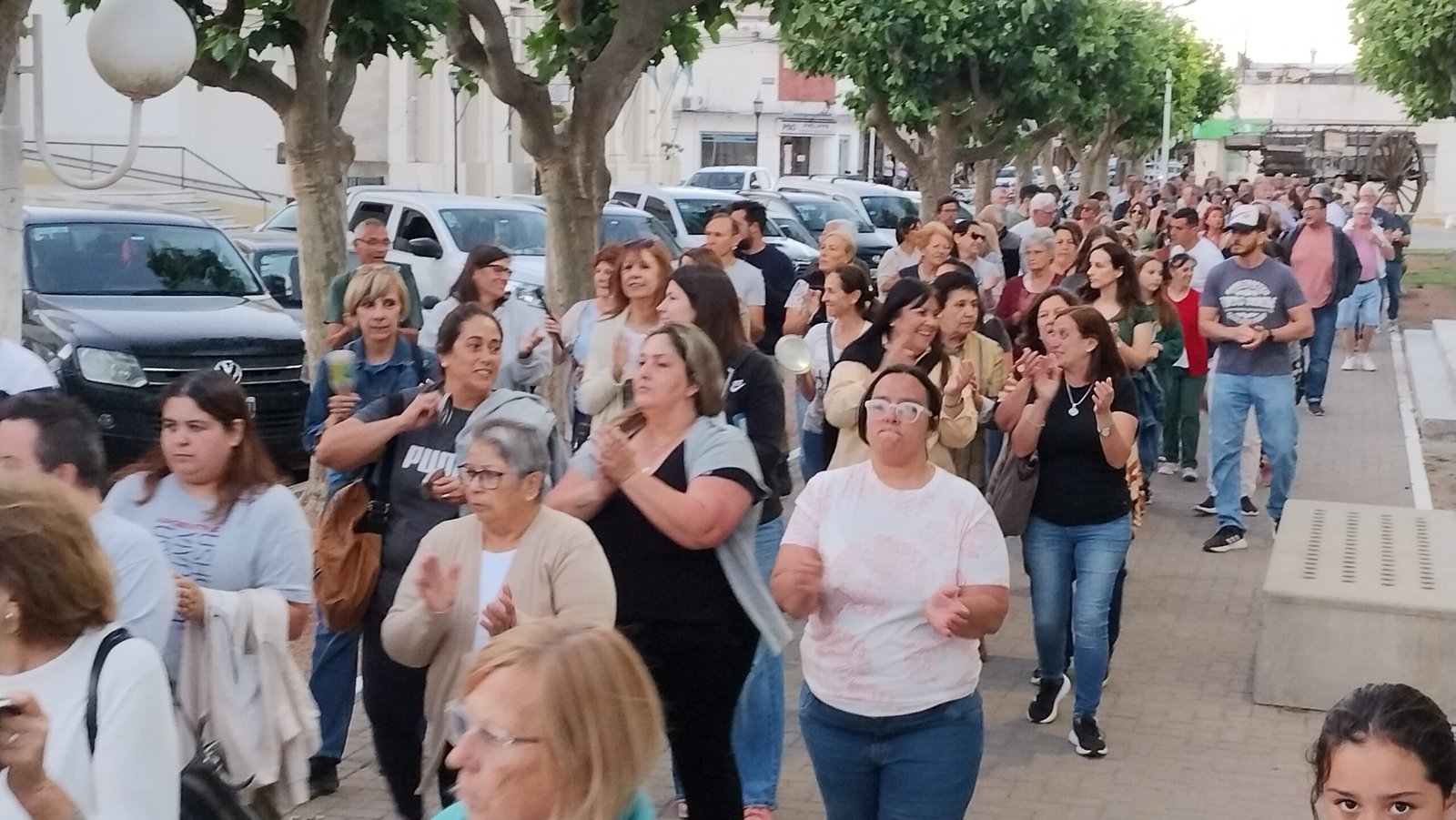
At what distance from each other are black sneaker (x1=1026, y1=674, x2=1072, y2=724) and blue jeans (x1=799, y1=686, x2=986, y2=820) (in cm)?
272

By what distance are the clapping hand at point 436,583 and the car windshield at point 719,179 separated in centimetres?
3642

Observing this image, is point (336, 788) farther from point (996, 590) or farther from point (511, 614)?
point (996, 590)

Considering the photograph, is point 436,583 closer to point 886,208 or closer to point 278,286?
point 278,286

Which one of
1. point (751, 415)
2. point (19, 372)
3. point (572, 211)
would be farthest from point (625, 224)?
point (751, 415)

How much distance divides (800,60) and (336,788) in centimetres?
2168

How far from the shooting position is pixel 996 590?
15.1ft

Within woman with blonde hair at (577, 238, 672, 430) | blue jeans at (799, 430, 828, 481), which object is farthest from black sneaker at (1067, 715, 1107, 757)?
woman with blonde hair at (577, 238, 672, 430)

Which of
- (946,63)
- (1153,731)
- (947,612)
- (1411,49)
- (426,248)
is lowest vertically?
(1153,731)

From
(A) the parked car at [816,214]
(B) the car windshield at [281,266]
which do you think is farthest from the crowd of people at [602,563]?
(A) the parked car at [816,214]

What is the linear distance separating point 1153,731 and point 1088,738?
56cm

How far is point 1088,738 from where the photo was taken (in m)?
7.02

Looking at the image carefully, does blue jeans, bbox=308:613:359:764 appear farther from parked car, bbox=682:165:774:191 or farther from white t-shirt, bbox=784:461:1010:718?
parked car, bbox=682:165:774:191

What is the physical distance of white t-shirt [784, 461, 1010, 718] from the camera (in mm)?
4602

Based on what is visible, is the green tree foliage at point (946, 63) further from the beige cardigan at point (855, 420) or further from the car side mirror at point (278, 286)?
the beige cardigan at point (855, 420)
